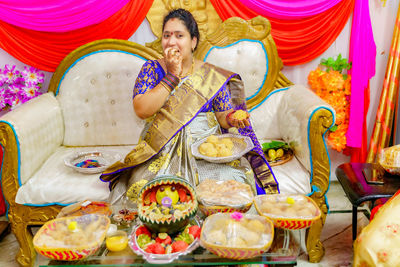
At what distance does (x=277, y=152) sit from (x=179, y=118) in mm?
706

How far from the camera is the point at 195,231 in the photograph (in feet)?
4.87

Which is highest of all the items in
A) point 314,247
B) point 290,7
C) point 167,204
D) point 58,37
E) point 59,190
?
point 290,7

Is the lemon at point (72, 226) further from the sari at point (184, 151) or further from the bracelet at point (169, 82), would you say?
the bracelet at point (169, 82)

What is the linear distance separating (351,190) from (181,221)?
107 cm

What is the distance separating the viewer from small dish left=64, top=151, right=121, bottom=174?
7.72 ft

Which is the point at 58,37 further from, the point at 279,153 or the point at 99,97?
the point at 279,153

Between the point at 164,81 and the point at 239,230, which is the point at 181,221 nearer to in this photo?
the point at 239,230

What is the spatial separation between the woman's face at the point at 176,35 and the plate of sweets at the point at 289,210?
3.30 feet

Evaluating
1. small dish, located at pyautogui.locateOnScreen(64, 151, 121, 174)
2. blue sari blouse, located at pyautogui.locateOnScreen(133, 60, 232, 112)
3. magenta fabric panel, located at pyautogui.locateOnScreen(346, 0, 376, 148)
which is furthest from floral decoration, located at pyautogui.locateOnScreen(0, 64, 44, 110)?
magenta fabric panel, located at pyautogui.locateOnScreen(346, 0, 376, 148)

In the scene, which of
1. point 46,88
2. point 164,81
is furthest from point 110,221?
point 46,88

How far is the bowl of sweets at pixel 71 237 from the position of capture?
1.35 meters

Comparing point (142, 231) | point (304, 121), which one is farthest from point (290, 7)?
point (142, 231)

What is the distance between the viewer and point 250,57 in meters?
2.85

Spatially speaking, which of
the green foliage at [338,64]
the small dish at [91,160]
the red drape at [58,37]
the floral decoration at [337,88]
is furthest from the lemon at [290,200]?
the red drape at [58,37]
